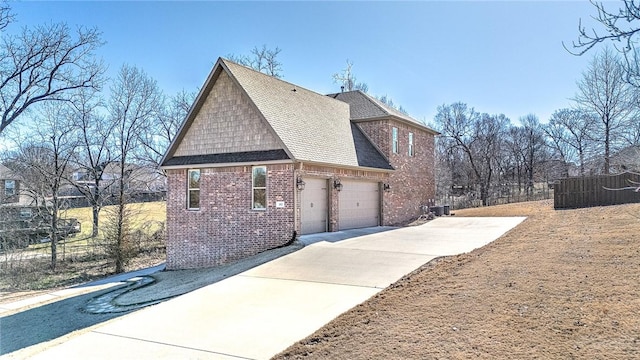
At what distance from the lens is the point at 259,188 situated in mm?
15258

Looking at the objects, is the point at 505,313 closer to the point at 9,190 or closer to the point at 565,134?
the point at 9,190

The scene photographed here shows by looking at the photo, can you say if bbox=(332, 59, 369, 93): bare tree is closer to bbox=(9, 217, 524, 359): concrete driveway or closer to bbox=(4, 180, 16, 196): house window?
bbox=(4, 180, 16, 196): house window

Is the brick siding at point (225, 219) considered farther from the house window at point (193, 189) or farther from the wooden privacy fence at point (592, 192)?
the wooden privacy fence at point (592, 192)

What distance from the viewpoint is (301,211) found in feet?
49.1

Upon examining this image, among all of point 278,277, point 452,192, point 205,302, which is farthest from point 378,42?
point 452,192

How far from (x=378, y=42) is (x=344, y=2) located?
13.3ft

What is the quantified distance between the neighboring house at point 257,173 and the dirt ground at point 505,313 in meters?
6.49

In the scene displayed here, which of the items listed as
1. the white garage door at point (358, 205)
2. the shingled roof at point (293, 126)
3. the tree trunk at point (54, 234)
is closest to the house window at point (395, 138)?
the shingled roof at point (293, 126)

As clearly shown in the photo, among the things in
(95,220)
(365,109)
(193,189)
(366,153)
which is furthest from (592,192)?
(95,220)

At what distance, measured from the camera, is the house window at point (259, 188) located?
15.2 meters

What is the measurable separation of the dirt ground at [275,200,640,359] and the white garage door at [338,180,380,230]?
7.50m

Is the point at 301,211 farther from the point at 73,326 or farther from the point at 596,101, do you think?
the point at 596,101

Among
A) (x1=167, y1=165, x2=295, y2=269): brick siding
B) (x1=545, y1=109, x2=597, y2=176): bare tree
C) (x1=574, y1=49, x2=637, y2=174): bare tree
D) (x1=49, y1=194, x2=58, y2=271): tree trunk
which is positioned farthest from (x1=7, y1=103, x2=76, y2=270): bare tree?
(x1=545, y1=109, x2=597, y2=176): bare tree

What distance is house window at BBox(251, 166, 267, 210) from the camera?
1516 cm
